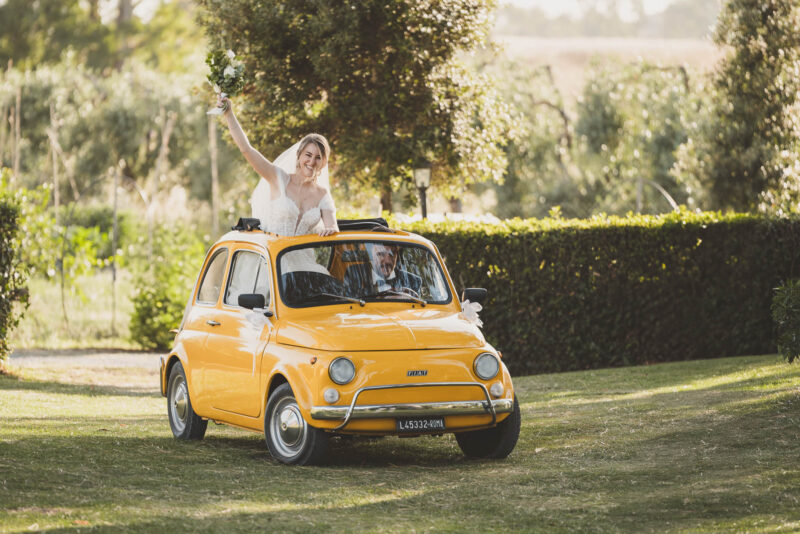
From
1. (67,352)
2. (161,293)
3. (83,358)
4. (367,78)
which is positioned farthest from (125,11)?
(83,358)

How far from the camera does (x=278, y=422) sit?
880 centimetres

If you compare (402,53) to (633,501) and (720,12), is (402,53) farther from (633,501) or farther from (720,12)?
(633,501)

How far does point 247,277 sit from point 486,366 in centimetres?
226

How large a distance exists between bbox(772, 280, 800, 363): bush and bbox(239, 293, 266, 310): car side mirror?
216 inches

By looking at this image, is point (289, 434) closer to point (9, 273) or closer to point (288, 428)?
point (288, 428)

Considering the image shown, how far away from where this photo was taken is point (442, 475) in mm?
8477

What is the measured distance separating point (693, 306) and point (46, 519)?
43.4 feet

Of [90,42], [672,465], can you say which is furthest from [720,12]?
[90,42]

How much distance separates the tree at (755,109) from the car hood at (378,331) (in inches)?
518

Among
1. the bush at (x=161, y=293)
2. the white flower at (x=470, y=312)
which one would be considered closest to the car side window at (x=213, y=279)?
the white flower at (x=470, y=312)

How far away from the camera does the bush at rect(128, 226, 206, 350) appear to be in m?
20.6

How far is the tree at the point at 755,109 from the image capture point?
2111 centimetres

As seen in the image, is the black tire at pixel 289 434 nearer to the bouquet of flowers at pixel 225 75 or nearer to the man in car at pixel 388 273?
the man in car at pixel 388 273

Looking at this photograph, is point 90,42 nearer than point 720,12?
No
